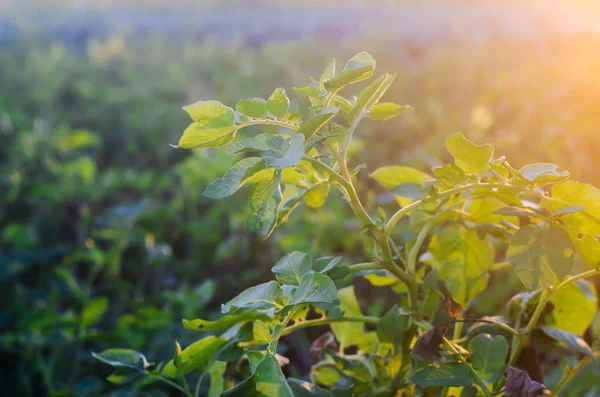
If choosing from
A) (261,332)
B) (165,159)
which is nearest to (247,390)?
(261,332)

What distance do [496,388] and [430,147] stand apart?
1824 mm

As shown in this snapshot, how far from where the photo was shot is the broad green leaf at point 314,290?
0.55m

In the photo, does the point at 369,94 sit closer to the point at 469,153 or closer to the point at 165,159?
the point at 469,153

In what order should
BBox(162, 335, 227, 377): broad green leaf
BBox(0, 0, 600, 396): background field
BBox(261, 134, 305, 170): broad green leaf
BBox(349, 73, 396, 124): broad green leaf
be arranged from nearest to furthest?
BBox(261, 134, 305, 170): broad green leaf
BBox(349, 73, 396, 124): broad green leaf
BBox(162, 335, 227, 377): broad green leaf
BBox(0, 0, 600, 396): background field

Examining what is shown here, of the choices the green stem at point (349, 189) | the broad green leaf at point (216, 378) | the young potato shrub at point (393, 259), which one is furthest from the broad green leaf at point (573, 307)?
the broad green leaf at point (216, 378)

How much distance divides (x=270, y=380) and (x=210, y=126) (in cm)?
25

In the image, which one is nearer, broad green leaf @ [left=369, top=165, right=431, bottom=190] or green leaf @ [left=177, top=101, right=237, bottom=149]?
green leaf @ [left=177, top=101, right=237, bottom=149]

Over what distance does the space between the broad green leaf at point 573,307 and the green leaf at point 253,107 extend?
455 mm

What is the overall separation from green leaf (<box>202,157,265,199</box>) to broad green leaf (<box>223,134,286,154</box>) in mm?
13

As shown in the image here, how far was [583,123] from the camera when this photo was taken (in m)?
2.55

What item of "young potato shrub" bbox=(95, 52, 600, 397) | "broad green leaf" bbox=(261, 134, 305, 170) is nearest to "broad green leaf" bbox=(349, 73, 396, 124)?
"young potato shrub" bbox=(95, 52, 600, 397)

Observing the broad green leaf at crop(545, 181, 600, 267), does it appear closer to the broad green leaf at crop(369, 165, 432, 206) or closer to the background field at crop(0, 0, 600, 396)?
the broad green leaf at crop(369, 165, 432, 206)

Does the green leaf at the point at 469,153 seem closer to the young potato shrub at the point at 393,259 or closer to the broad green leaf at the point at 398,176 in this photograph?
the young potato shrub at the point at 393,259

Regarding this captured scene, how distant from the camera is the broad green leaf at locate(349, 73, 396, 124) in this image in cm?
63
